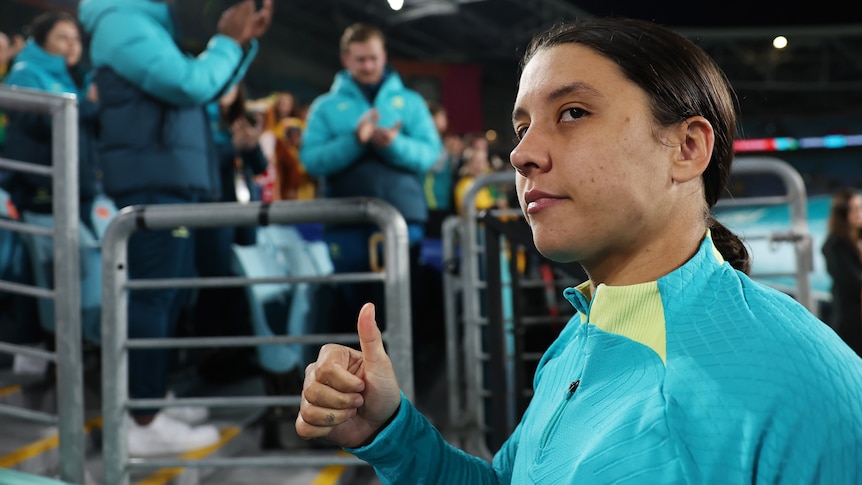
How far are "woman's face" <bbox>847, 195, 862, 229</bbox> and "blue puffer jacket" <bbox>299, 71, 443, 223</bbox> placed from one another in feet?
12.4

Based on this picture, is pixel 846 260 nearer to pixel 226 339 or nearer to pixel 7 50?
pixel 226 339

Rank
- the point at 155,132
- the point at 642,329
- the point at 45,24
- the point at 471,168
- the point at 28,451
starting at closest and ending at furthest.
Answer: the point at 642,329
the point at 28,451
the point at 155,132
the point at 45,24
the point at 471,168

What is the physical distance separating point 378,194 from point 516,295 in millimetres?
1126

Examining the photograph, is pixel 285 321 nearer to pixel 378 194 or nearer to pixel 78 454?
pixel 378 194

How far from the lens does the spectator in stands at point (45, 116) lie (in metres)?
3.62

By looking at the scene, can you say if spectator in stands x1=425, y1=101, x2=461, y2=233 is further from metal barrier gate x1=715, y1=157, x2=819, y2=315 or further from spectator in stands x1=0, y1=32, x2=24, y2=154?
metal barrier gate x1=715, y1=157, x2=819, y2=315

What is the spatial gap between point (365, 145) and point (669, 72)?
2566mm

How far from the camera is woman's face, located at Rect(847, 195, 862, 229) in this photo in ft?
18.8

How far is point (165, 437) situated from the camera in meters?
→ 2.82

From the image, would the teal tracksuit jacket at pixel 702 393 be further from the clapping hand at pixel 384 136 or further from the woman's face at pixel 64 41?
the woman's face at pixel 64 41

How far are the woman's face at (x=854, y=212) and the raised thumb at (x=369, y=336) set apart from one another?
5713mm

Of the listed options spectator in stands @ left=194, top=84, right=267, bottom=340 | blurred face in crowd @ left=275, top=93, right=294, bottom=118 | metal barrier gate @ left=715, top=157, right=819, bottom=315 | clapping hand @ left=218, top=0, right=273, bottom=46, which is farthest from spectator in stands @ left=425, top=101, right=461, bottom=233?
metal barrier gate @ left=715, top=157, right=819, bottom=315

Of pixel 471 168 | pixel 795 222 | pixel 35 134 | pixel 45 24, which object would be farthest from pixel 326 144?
pixel 471 168

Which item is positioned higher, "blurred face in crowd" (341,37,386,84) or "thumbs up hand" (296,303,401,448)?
"blurred face in crowd" (341,37,386,84)
